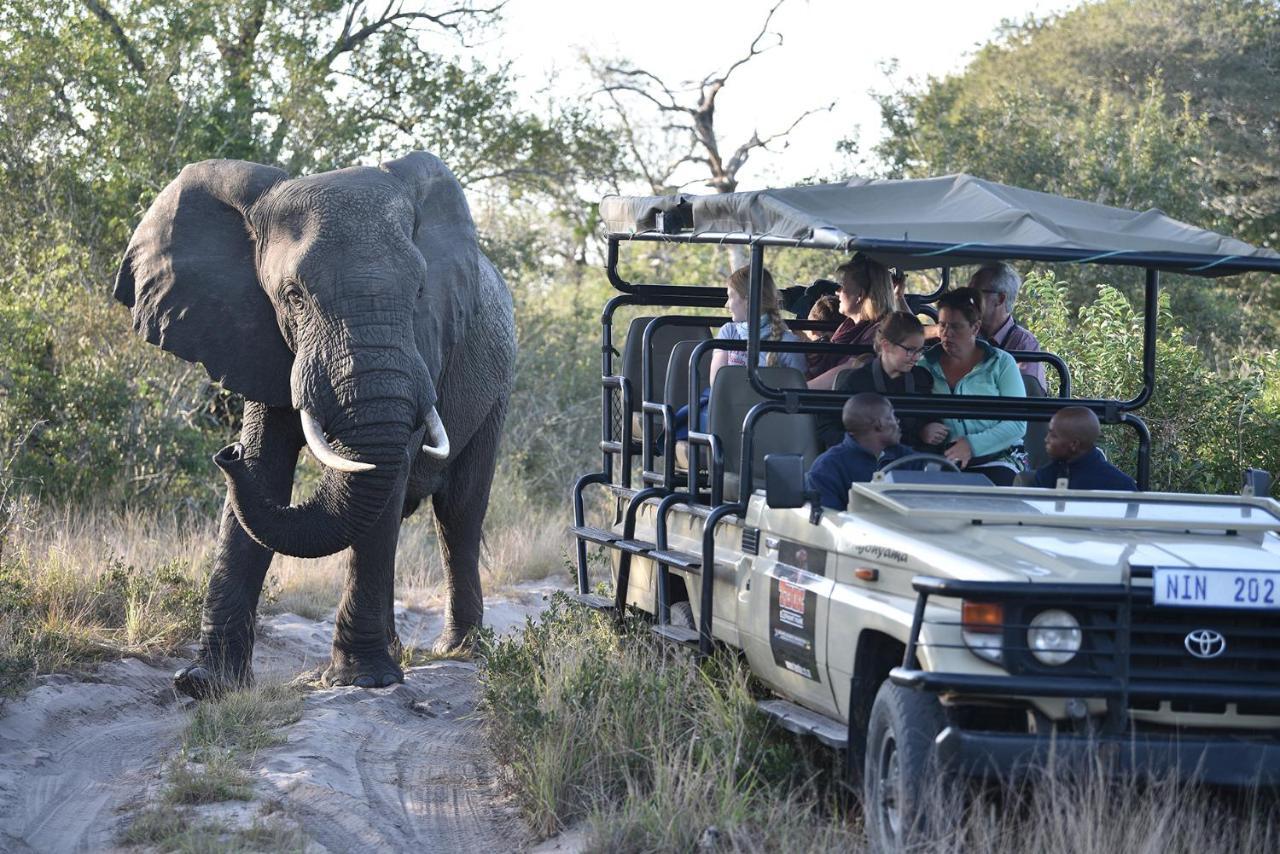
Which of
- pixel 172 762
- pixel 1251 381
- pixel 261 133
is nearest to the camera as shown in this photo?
pixel 172 762

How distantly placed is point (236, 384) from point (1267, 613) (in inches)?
209

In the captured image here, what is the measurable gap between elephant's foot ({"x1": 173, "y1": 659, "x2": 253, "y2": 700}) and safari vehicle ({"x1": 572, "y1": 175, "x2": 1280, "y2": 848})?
191 centimetres

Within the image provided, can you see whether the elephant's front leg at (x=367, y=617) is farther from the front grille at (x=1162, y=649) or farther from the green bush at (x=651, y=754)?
the front grille at (x=1162, y=649)

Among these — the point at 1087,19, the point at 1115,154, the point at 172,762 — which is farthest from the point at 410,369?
the point at 1087,19

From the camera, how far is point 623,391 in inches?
318

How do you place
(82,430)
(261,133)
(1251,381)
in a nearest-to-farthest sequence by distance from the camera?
(1251,381) → (82,430) → (261,133)

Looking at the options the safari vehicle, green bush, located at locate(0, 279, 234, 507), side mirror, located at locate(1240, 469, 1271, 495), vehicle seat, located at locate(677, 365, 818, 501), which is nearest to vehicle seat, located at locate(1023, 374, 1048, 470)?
the safari vehicle

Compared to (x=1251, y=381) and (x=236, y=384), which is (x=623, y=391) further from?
(x=1251, y=381)

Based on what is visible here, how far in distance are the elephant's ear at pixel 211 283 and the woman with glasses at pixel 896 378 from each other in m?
2.88

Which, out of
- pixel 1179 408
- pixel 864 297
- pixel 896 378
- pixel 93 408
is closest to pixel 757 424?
pixel 896 378

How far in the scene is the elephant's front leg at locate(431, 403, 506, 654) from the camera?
10.5m

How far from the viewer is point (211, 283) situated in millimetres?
8672

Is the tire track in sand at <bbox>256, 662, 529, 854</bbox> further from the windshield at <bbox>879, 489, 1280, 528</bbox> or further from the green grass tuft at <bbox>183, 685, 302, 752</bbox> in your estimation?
the windshield at <bbox>879, 489, 1280, 528</bbox>

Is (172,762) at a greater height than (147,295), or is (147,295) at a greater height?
(147,295)
